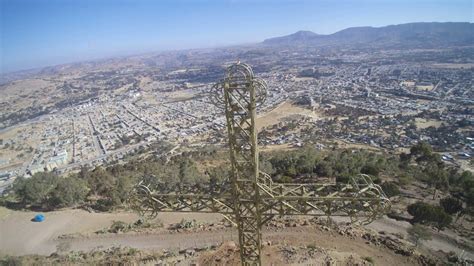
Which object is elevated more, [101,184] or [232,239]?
[232,239]

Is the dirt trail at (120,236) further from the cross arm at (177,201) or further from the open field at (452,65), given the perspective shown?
the open field at (452,65)

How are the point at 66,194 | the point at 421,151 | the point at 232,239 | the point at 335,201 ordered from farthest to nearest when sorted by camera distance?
1. the point at 421,151
2. the point at 66,194
3. the point at 232,239
4. the point at 335,201

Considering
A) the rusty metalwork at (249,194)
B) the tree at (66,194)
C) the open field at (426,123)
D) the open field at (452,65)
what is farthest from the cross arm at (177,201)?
the open field at (452,65)

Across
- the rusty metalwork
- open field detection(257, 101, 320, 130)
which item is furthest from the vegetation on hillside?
open field detection(257, 101, 320, 130)

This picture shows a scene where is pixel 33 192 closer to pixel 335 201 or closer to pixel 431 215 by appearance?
pixel 335 201

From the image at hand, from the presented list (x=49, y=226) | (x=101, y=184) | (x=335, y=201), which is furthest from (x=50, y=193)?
(x=335, y=201)

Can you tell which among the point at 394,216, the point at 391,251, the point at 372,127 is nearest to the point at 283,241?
the point at 391,251

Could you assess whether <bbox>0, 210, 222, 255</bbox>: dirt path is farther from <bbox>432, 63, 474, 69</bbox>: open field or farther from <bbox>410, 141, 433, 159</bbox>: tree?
<bbox>432, 63, 474, 69</bbox>: open field

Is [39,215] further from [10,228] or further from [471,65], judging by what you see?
[471,65]
